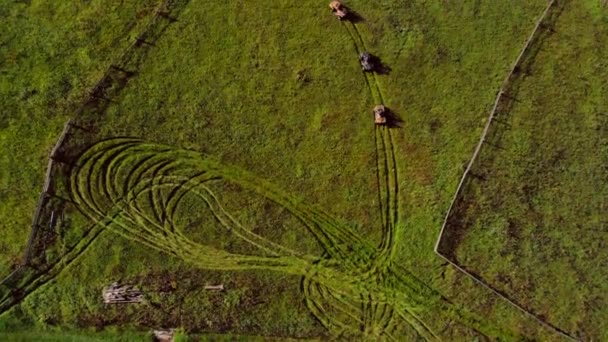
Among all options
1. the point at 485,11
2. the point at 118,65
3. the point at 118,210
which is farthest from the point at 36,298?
the point at 485,11

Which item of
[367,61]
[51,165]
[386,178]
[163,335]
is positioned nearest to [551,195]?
[386,178]

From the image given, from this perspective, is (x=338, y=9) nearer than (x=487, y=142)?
No

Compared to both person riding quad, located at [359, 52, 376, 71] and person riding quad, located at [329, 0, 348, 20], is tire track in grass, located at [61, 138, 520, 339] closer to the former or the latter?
person riding quad, located at [359, 52, 376, 71]

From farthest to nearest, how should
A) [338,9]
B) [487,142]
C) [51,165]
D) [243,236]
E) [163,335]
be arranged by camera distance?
[338,9] → [487,142] → [51,165] → [243,236] → [163,335]

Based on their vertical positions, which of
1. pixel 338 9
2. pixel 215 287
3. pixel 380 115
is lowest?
pixel 215 287

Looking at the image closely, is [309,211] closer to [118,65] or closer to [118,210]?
[118,210]

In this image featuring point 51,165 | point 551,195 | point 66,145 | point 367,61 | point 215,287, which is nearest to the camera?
point 215,287

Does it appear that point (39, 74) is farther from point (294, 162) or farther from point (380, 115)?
point (380, 115)

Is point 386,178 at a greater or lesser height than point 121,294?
greater
